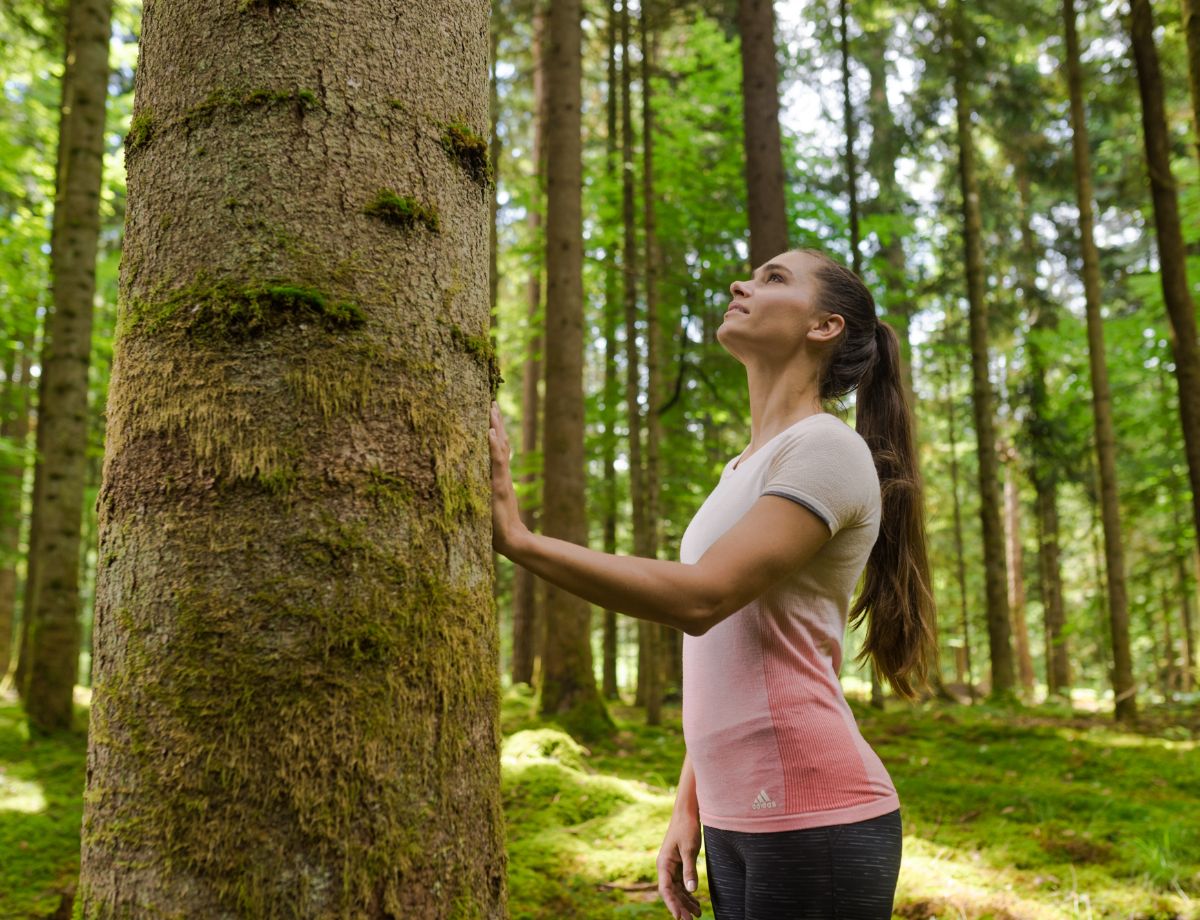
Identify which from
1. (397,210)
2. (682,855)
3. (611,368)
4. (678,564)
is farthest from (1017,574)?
(397,210)

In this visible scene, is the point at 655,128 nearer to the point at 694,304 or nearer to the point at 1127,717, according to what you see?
the point at 694,304

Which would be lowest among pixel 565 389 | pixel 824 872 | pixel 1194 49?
pixel 824 872

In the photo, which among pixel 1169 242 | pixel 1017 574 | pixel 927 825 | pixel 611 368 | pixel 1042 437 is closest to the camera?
pixel 927 825

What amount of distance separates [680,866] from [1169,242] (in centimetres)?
929

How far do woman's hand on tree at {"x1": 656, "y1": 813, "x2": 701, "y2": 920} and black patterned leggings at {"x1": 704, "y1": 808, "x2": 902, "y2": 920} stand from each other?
1.40 feet

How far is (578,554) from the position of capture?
1.40 meters

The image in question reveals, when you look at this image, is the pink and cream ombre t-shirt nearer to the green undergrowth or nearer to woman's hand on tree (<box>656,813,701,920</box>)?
woman's hand on tree (<box>656,813,701,920</box>)

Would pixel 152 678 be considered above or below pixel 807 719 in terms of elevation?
above

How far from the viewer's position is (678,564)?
142cm

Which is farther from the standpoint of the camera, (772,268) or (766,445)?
(772,268)

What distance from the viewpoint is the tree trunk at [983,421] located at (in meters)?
12.3

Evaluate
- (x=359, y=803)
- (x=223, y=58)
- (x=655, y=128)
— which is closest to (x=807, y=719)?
(x=359, y=803)

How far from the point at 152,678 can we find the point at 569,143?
363 inches

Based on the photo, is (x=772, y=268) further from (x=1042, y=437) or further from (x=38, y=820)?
(x=1042, y=437)
